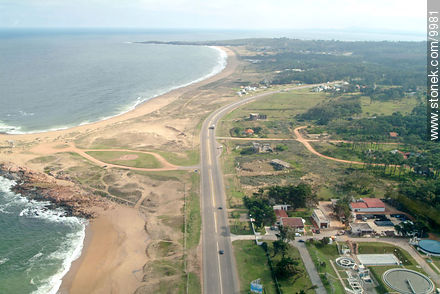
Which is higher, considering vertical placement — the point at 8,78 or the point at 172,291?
the point at 8,78

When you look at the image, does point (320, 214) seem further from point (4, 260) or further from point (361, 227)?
point (4, 260)

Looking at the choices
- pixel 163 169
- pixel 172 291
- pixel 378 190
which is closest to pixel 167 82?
pixel 163 169

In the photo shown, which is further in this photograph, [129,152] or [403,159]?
[129,152]

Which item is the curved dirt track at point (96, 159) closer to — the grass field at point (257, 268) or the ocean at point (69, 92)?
the ocean at point (69, 92)

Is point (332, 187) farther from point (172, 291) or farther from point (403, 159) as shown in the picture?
point (172, 291)

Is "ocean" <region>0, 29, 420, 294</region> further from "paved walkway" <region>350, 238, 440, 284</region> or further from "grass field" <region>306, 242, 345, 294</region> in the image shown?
"paved walkway" <region>350, 238, 440, 284</region>

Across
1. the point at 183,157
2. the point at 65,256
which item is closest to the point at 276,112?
the point at 183,157

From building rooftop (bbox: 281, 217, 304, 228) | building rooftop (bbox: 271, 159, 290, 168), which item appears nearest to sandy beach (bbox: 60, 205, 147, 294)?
building rooftop (bbox: 281, 217, 304, 228)

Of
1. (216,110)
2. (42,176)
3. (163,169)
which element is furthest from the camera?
(216,110)
